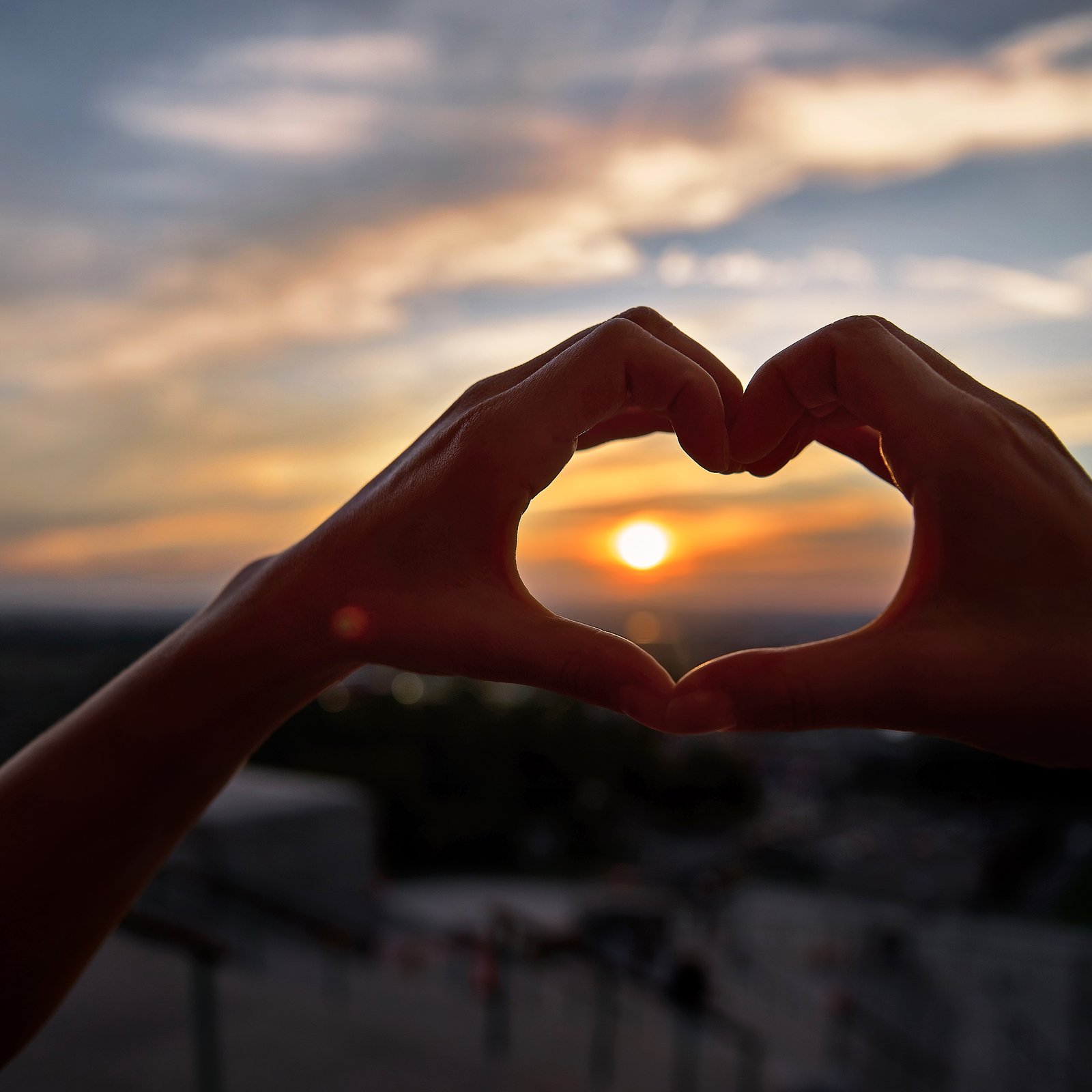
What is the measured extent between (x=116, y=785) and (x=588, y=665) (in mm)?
833

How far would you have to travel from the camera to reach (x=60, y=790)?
145 cm

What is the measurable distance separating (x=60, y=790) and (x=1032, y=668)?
160cm

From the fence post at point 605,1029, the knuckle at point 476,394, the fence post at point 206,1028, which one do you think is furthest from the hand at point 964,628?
the fence post at point 605,1029

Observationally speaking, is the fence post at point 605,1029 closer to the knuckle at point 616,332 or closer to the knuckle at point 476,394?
the knuckle at point 476,394

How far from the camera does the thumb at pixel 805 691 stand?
135cm

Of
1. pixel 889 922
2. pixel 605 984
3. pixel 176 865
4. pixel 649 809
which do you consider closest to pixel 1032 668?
pixel 605 984

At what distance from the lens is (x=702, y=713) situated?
4.42 feet

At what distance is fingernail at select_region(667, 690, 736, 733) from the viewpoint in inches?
52.9

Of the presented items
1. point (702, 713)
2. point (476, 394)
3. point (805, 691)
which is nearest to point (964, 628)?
point (805, 691)

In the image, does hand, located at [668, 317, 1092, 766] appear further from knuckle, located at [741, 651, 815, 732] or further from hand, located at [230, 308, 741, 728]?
hand, located at [230, 308, 741, 728]

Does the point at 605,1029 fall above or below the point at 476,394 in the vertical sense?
below

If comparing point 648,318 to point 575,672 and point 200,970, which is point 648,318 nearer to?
point 575,672

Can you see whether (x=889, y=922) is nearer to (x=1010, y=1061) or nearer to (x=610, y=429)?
(x=1010, y=1061)

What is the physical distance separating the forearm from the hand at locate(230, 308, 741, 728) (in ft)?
0.27
